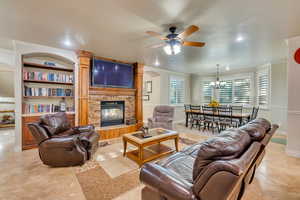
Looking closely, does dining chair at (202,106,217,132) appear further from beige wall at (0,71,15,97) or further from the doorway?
beige wall at (0,71,15,97)

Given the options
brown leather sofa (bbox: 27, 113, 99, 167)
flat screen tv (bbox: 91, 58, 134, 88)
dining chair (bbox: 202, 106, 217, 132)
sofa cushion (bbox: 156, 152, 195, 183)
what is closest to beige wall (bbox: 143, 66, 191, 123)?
flat screen tv (bbox: 91, 58, 134, 88)

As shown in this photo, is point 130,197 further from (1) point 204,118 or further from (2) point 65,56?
(1) point 204,118

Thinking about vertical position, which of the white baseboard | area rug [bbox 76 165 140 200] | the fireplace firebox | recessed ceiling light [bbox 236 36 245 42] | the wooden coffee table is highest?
recessed ceiling light [bbox 236 36 245 42]

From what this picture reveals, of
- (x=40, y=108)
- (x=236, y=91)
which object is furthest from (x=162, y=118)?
(x=236, y=91)

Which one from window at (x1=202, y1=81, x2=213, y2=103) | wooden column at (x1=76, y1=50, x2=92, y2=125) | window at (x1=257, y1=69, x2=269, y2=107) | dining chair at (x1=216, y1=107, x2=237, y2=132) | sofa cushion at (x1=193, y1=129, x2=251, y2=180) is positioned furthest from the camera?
window at (x1=202, y1=81, x2=213, y2=103)

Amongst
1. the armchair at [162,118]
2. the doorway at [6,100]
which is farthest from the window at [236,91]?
the doorway at [6,100]

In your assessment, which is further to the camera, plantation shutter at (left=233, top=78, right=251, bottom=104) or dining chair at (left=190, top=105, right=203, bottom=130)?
plantation shutter at (left=233, top=78, right=251, bottom=104)

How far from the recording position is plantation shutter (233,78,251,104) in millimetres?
5770

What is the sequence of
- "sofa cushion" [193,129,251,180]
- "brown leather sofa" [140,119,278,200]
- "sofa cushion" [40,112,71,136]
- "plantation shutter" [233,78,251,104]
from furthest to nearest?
"plantation shutter" [233,78,251,104]
"sofa cushion" [40,112,71,136]
"sofa cushion" [193,129,251,180]
"brown leather sofa" [140,119,278,200]

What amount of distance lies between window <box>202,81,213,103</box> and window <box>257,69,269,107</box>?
1.99 m

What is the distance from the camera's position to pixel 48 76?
3.65m

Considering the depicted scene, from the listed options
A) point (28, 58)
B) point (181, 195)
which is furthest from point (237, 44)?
point (28, 58)

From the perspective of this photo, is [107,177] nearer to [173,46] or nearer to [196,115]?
[173,46]

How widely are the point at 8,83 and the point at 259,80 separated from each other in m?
10.1
